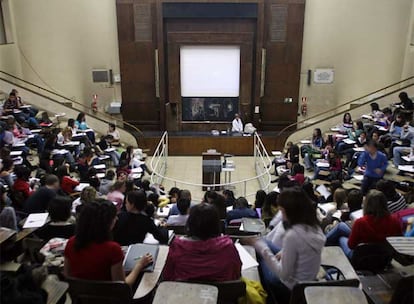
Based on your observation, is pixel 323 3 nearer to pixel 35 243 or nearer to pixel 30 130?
pixel 30 130

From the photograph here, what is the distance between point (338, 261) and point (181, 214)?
91.7 inches

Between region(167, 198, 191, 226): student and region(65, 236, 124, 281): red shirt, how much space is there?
203 cm

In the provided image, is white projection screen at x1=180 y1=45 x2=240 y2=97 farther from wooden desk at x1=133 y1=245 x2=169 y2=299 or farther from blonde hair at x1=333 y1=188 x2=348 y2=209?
wooden desk at x1=133 y1=245 x2=169 y2=299

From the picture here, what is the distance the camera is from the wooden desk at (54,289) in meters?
2.60

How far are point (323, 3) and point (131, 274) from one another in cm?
1298

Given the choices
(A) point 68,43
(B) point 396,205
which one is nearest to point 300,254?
(B) point 396,205

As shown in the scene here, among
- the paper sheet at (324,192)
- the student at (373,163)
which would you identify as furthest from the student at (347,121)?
the student at (373,163)

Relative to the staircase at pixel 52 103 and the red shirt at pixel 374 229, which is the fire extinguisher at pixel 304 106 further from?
the red shirt at pixel 374 229

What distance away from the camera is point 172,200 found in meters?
7.07

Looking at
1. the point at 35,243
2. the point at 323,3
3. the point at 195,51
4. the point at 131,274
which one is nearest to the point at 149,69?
the point at 195,51

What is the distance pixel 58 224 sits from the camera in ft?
13.1

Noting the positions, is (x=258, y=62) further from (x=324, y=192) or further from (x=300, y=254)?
(x=300, y=254)

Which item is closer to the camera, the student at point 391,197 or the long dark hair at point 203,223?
the long dark hair at point 203,223

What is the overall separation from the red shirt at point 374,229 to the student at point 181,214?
1.95 m
